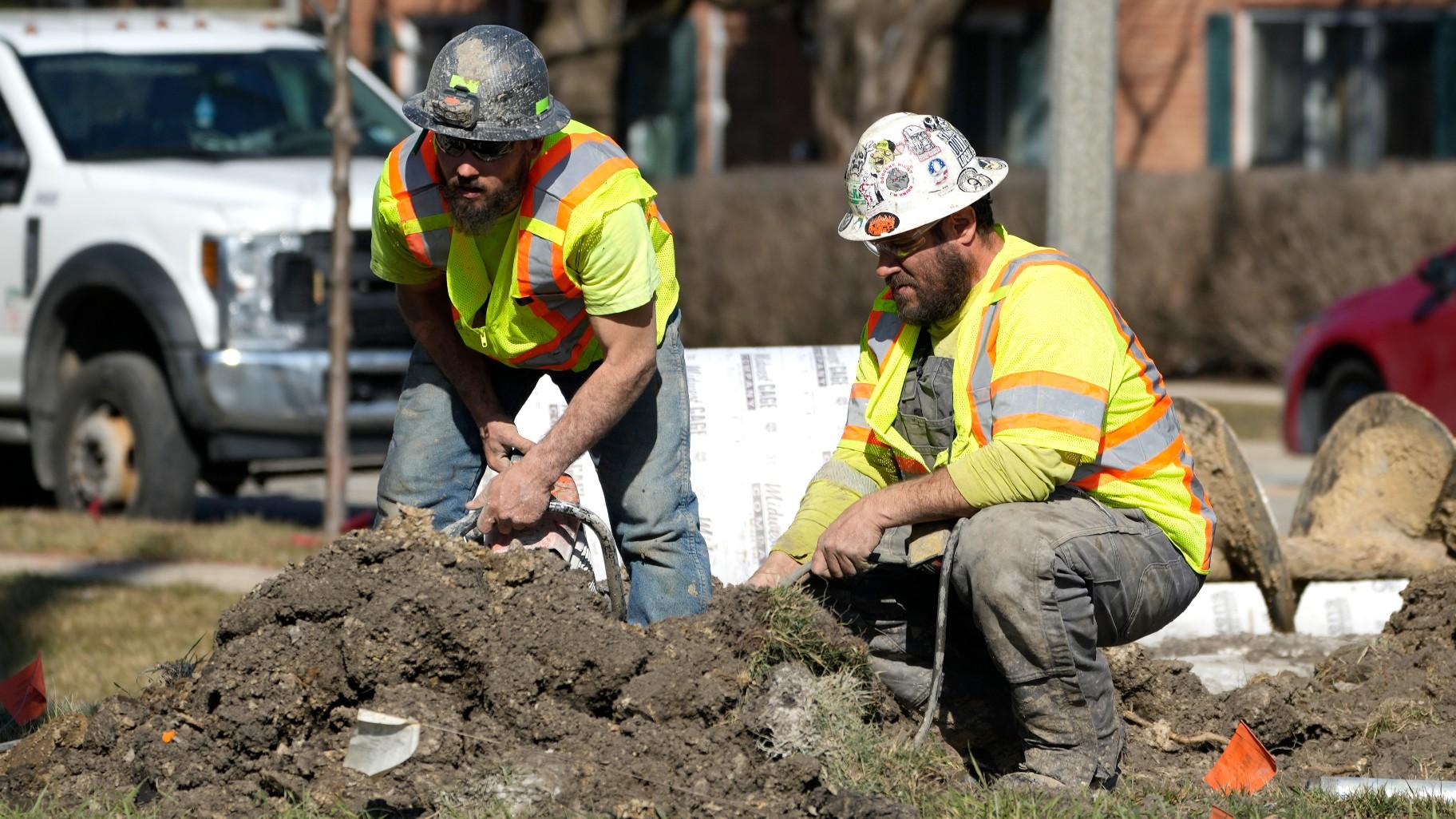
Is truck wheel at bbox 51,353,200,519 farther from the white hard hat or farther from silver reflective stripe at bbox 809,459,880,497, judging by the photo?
Result: the white hard hat

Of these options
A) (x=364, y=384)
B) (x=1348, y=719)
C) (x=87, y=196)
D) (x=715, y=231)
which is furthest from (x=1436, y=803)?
(x=715, y=231)

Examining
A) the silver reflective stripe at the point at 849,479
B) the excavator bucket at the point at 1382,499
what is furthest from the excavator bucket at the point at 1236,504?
the silver reflective stripe at the point at 849,479

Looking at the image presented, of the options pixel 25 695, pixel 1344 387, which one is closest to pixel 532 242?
pixel 25 695

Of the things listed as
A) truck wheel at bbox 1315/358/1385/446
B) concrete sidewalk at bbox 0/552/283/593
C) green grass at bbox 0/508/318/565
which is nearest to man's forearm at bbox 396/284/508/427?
concrete sidewalk at bbox 0/552/283/593

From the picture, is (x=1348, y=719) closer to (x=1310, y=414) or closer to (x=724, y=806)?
(x=724, y=806)

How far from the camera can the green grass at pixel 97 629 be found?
571cm

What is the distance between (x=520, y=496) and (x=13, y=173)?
554 centimetres

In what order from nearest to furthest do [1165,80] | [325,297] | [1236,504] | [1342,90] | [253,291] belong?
1. [1236,504]
2. [253,291]
3. [325,297]
4. [1165,80]
5. [1342,90]

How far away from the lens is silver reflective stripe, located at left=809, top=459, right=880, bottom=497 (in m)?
4.68

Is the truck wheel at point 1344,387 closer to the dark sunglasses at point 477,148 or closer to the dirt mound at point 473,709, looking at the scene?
the dirt mound at point 473,709

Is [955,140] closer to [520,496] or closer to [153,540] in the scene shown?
[520,496]

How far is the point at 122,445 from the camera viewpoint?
8.68 m

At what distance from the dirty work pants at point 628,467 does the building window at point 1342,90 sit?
50.6 feet

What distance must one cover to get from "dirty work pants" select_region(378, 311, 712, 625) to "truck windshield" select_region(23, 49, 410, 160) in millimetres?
4532
